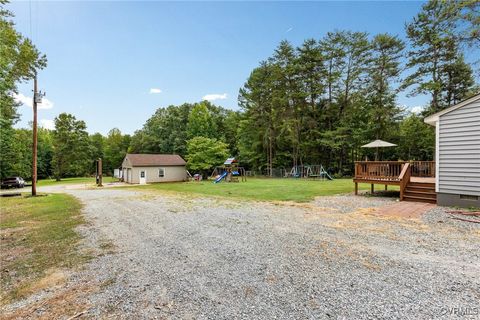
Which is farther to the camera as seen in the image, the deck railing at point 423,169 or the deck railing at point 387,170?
the deck railing at point 423,169

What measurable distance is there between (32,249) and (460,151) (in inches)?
440

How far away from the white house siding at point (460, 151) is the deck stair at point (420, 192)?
0.77 meters

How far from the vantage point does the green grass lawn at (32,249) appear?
3.08 meters

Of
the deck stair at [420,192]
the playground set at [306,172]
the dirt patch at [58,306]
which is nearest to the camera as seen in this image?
the dirt patch at [58,306]

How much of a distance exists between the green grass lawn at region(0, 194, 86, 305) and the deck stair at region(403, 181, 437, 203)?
10.2 meters

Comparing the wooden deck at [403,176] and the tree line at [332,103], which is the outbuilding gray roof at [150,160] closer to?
the tree line at [332,103]

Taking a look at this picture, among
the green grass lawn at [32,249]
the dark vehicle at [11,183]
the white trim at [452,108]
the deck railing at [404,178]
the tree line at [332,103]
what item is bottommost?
the dark vehicle at [11,183]

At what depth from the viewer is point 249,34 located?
14969mm

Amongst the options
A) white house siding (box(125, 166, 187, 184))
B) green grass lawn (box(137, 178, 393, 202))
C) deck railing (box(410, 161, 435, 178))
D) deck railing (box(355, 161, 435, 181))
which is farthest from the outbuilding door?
deck railing (box(410, 161, 435, 178))

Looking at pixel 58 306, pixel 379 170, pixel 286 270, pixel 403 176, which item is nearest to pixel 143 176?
pixel 379 170

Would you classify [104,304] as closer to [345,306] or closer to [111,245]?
[111,245]

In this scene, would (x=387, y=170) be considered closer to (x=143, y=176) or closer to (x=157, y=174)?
(x=157, y=174)

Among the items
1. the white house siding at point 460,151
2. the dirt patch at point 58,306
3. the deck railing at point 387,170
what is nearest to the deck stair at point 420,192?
the deck railing at point 387,170

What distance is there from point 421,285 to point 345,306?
1144 mm
